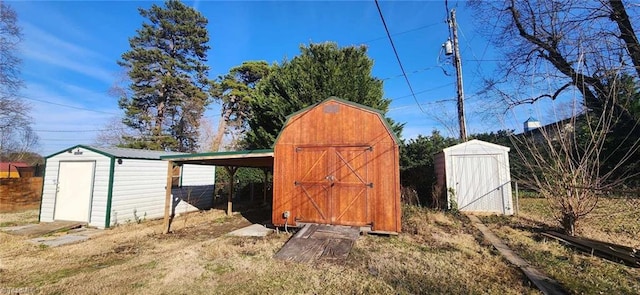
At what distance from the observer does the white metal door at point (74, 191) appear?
8234 millimetres

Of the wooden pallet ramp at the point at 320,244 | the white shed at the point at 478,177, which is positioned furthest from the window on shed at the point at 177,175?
the white shed at the point at 478,177

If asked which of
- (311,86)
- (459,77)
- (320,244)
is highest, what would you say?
(459,77)

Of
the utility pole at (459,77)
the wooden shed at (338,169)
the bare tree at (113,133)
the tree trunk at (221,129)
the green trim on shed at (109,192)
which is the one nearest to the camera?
the wooden shed at (338,169)

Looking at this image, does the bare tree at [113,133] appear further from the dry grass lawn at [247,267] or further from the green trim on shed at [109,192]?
the dry grass lawn at [247,267]

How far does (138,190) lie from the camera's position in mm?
8930

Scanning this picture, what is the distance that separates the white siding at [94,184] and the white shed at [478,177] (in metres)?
10.3

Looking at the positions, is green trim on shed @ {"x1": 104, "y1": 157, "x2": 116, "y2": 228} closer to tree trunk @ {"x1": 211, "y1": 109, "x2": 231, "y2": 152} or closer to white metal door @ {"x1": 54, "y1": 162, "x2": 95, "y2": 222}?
white metal door @ {"x1": 54, "y1": 162, "x2": 95, "y2": 222}

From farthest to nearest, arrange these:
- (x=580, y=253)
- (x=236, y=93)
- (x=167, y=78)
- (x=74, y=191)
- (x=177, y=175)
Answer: (x=236, y=93) < (x=167, y=78) < (x=177, y=175) < (x=74, y=191) < (x=580, y=253)

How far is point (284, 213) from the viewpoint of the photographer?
23.2 feet

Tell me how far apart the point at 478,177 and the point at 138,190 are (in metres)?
10.6

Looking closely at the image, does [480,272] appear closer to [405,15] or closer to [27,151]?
[405,15]

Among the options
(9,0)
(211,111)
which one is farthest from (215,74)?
(9,0)

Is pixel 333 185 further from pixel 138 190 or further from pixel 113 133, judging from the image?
pixel 113 133

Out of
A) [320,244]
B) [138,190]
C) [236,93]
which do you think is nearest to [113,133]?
[236,93]
